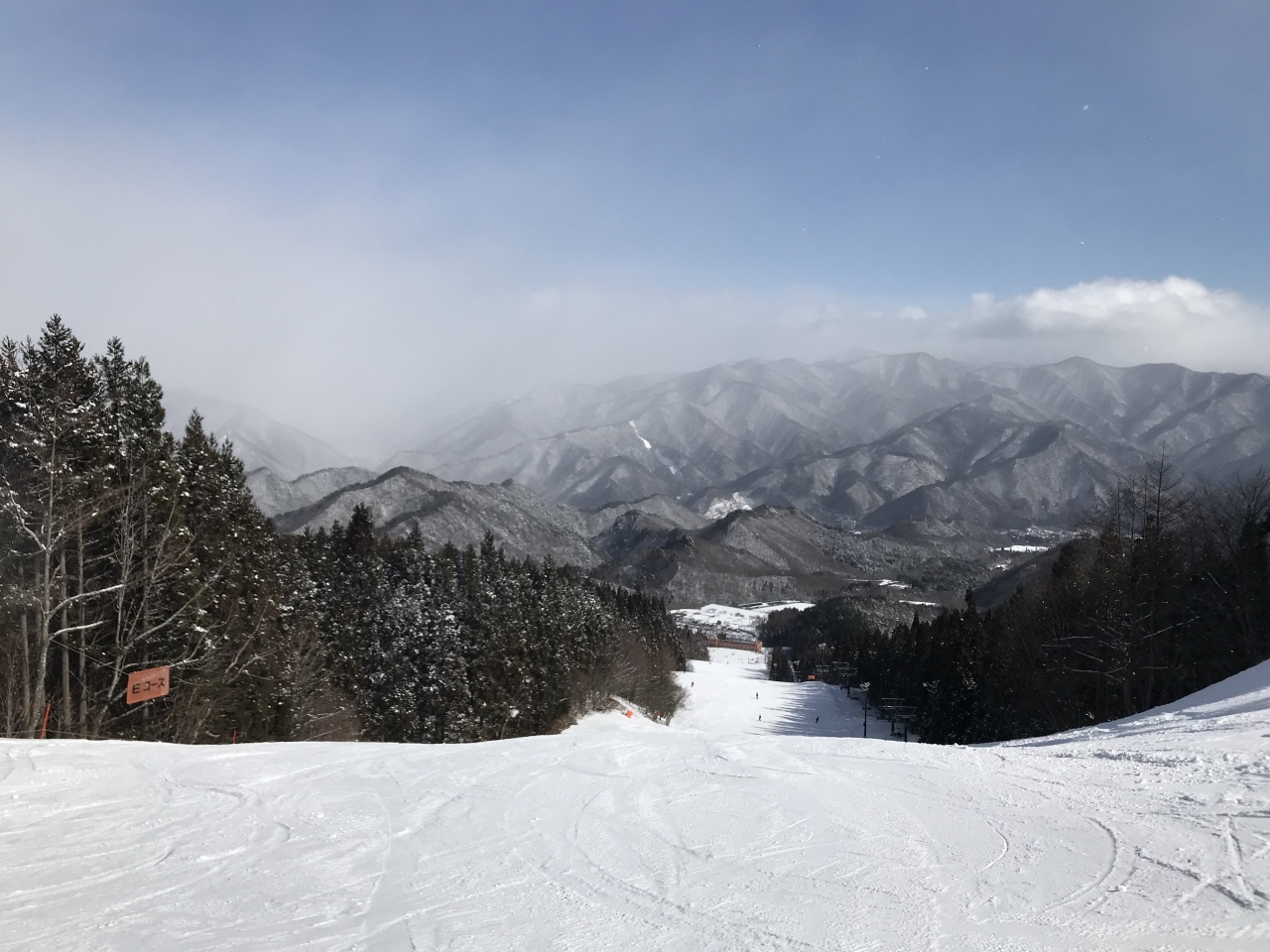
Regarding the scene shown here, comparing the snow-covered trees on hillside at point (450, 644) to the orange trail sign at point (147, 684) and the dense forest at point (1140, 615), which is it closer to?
the orange trail sign at point (147, 684)

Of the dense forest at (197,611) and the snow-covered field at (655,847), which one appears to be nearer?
the snow-covered field at (655,847)

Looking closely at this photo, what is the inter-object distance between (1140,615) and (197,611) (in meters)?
32.6

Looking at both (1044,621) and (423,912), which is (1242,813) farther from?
(1044,621)

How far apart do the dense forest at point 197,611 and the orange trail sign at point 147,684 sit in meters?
1.09

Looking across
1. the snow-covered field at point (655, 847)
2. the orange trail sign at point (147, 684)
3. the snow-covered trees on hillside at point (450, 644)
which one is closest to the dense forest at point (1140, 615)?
the snow-covered field at point (655, 847)

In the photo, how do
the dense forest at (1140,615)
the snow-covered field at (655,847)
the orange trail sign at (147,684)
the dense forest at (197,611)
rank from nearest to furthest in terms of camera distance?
the snow-covered field at (655,847) < the dense forest at (197,611) < the orange trail sign at (147,684) < the dense forest at (1140,615)

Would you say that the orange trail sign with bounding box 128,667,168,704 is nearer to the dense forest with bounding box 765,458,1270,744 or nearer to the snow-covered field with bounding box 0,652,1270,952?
the snow-covered field with bounding box 0,652,1270,952

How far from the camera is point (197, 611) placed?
81.9ft

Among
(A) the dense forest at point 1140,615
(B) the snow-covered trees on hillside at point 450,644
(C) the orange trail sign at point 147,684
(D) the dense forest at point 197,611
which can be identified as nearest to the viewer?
(D) the dense forest at point 197,611

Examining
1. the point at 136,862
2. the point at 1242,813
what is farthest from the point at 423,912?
the point at 1242,813

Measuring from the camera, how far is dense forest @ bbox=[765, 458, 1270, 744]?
28859 millimetres

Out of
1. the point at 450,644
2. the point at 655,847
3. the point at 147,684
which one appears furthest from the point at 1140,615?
the point at 147,684

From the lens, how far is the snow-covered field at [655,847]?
655 cm

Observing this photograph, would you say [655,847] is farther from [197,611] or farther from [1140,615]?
[1140,615]
